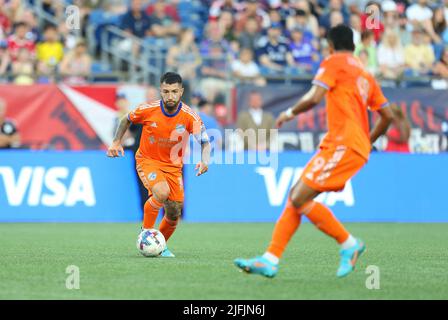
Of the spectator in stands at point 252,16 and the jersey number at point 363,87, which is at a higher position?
the spectator in stands at point 252,16

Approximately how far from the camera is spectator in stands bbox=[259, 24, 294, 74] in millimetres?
22533

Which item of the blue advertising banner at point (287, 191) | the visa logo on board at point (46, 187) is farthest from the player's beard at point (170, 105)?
the blue advertising banner at point (287, 191)

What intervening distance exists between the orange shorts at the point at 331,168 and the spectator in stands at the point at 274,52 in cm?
1351

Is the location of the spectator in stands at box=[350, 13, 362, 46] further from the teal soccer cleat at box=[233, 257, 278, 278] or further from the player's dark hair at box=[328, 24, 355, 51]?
the teal soccer cleat at box=[233, 257, 278, 278]

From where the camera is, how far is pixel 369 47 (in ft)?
72.6

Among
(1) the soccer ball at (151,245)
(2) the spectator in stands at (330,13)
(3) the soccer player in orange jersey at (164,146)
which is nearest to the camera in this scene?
(1) the soccer ball at (151,245)

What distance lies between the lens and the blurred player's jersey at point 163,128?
11875mm

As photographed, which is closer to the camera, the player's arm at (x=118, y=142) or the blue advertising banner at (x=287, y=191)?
the player's arm at (x=118, y=142)

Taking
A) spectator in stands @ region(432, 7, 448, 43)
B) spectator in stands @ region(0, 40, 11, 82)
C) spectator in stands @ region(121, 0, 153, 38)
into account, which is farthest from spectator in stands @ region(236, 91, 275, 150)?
spectator in stands @ region(432, 7, 448, 43)

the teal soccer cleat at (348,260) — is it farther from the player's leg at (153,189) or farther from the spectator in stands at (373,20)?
the spectator in stands at (373,20)
